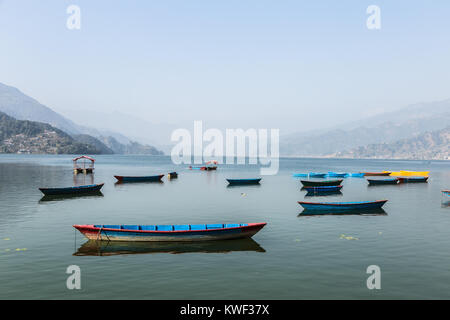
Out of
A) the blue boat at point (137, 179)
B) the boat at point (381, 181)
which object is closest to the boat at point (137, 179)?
the blue boat at point (137, 179)

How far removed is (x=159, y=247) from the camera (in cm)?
2953

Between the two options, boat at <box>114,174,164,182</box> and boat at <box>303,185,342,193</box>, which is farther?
boat at <box>114,174,164,182</box>

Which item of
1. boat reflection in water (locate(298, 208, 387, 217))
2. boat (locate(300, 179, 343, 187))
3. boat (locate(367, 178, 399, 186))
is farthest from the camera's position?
boat (locate(367, 178, 399, 186))

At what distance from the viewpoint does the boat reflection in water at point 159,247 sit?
1123 inches

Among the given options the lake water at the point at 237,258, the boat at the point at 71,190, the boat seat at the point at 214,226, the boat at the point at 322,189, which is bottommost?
the lake water at the point at 237,258

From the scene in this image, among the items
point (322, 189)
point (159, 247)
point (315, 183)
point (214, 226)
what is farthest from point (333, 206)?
point (315, 183)

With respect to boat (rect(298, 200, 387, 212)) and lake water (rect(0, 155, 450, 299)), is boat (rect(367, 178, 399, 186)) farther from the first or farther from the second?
boat (rect(298, 200, 387, 212))

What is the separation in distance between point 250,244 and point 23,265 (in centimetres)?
1729

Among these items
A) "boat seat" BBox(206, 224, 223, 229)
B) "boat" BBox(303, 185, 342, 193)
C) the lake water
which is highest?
"boat seat" BBox(206, 224, 223, 229)

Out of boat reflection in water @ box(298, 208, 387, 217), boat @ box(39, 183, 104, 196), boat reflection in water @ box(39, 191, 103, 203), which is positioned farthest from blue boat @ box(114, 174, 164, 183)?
boat reflection in water @ box(298, 208, 387, 217)

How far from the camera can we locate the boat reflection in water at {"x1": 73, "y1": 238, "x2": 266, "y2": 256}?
28516mm

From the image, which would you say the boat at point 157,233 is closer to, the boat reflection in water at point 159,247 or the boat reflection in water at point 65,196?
the boat reflection in water at point 159,247
